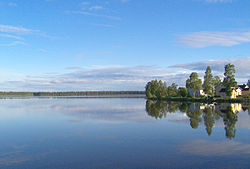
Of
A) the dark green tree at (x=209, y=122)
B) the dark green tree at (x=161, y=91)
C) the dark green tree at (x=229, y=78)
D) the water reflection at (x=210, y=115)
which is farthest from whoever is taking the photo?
the dark green tree at (x=161, y=91)

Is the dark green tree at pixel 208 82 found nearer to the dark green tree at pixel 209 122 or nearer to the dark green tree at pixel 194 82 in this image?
the dark green tree at pixel 194 82

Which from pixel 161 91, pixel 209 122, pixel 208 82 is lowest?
pixel 209 122

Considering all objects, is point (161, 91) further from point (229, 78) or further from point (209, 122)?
Answer: point (209, 122)

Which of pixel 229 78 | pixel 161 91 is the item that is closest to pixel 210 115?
pixel 229 78

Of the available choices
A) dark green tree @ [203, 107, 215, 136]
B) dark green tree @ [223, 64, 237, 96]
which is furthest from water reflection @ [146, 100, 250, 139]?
dark green tree @ [223, 64, 237, 96]

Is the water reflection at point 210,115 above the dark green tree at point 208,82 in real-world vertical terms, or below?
below

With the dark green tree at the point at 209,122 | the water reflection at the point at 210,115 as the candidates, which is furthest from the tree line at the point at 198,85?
the dark green tree at the point at 209,122

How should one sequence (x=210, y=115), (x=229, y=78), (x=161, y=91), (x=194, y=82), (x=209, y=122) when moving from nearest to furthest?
(x=209, y=122) → (x=210, y=115) → (x=229, y=78) → (x=194, y=82) → (x=161, y=91)

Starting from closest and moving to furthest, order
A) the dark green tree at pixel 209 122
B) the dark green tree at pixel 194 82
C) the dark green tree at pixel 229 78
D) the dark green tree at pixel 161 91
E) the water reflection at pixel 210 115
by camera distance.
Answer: the dark green tree at pixel 209 122, the water reflection at pixel 210 115, the dark green tree at pixel 229 78, the dark green tree at pixel 194 82, the dark green tree at pixel 161 91

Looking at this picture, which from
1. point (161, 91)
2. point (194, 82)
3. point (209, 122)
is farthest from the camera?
point (161, 91)

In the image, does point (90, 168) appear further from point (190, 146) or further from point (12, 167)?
point (190, 146)

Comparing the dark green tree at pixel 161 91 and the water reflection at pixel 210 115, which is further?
the dark green tree at pixel 161 91

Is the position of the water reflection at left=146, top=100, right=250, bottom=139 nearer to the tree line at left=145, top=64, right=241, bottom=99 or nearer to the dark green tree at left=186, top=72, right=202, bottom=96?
the tree line at left=145, top=64, right=241, bottom=99

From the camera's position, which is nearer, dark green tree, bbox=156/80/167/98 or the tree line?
the tree line
